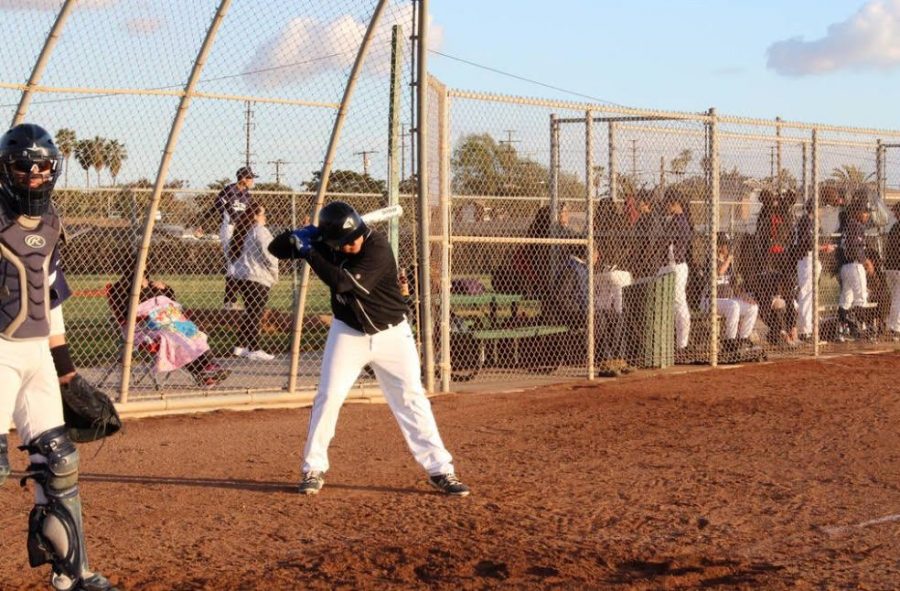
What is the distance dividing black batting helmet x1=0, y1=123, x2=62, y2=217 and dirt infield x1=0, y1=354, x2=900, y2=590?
1775 millimetres

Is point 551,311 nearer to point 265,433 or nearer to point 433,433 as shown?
point 265,433

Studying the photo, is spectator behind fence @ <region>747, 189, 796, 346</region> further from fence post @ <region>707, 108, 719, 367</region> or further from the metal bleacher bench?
the metal bleacher bench

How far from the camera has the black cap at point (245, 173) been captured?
36.3ft

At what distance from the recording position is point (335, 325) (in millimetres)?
7730

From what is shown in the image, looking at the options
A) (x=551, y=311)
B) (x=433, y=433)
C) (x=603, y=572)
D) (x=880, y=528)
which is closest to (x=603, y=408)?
(x=551, y=311)

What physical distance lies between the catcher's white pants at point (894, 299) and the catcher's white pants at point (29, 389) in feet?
46.8

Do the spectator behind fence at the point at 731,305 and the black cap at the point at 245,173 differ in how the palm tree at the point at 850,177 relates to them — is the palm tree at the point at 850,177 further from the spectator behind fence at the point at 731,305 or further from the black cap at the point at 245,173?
the black cap at the point at 245,173

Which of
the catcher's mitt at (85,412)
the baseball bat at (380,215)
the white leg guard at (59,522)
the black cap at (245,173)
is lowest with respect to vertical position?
the white leg guard at (59,522)

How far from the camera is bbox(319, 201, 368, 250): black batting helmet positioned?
291 inches

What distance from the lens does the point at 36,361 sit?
531 centimetres

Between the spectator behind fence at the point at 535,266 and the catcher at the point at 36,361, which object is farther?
the spectator behind fence at the point at 535,266

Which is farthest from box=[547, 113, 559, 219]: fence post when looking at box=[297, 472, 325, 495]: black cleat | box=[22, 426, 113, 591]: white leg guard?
box=[22, 426, 113, 591]: white leg guard

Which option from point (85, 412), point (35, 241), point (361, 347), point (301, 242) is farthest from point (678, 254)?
point (35, 241)

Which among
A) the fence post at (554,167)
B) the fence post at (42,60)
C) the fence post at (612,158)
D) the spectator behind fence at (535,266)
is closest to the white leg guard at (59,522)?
the fence post at (42,60)
